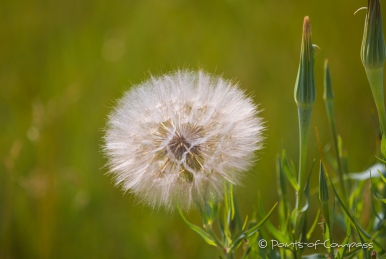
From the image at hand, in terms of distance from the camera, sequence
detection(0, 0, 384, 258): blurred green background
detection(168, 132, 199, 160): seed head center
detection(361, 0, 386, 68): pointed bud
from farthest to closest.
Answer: detection(0, 0, 384, 258): blurred green background < detection(168, 132, 199, 160): seed head center < detection(361, 0, 386, 68): pointed bud

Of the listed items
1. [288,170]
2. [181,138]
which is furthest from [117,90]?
[288,170]

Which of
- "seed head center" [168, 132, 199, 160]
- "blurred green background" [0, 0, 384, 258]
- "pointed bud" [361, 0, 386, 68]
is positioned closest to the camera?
"pointed bud" [361, 0, 386, 68]

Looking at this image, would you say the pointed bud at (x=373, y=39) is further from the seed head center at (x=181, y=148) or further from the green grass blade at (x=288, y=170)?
the seed head center at (x=181, y=148)

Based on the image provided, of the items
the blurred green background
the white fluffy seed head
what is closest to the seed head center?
the white fluffy seed head

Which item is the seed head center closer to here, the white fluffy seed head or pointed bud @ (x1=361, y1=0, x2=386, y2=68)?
the white fluffy seed head

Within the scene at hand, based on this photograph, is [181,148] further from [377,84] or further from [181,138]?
[377,84]

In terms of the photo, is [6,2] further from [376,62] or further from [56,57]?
[376,62]
